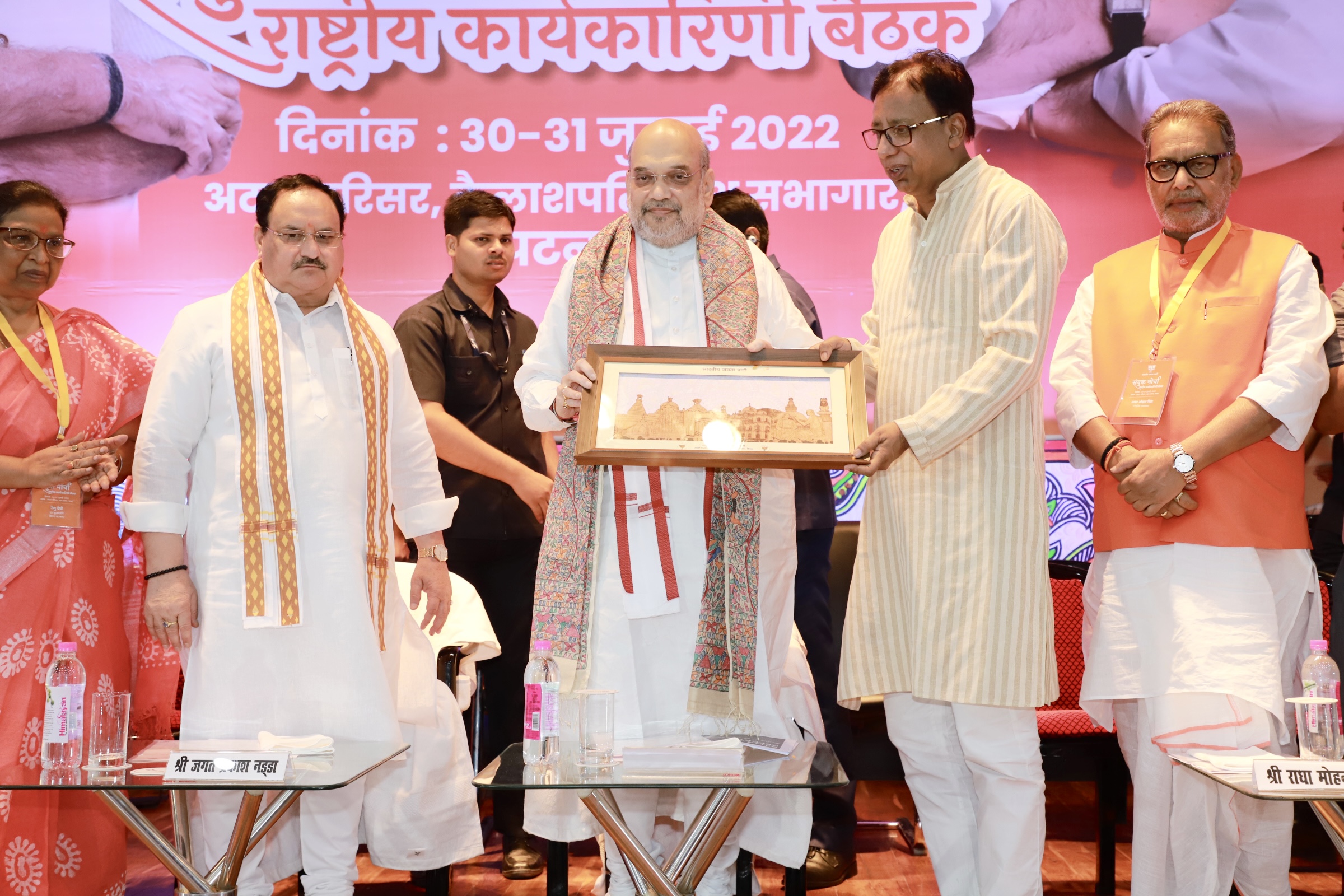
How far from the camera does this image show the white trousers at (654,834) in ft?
9.48

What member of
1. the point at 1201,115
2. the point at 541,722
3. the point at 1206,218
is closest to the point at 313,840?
the point at 541,722

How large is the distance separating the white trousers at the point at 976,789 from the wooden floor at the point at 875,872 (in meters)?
1.00

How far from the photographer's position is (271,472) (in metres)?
2.95

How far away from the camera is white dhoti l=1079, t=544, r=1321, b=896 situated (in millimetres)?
2832

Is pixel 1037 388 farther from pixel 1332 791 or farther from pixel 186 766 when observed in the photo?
pixel 186 766

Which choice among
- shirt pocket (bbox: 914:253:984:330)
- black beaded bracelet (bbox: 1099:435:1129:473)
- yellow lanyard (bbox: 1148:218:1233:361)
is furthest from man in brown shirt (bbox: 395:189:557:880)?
yellow lanyard (bbox: 1148:218:1233:361)

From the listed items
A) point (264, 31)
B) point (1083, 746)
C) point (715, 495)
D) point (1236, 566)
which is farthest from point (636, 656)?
point (264, 31)

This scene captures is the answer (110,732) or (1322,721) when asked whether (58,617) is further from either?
(1322,721)

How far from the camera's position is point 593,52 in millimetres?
5383

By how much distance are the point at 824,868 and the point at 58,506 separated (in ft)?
8.25

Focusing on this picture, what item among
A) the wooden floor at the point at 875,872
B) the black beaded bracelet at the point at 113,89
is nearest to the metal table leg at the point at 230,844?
the wooden floor at the point at 875,872

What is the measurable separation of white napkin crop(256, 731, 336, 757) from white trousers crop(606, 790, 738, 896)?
68cm

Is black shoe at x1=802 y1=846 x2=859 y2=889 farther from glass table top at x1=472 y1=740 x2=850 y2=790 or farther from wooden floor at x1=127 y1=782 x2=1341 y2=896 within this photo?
glass table top at x1=472 y1=740 x2=850 y2=790

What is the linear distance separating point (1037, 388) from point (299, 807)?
2172 mm
